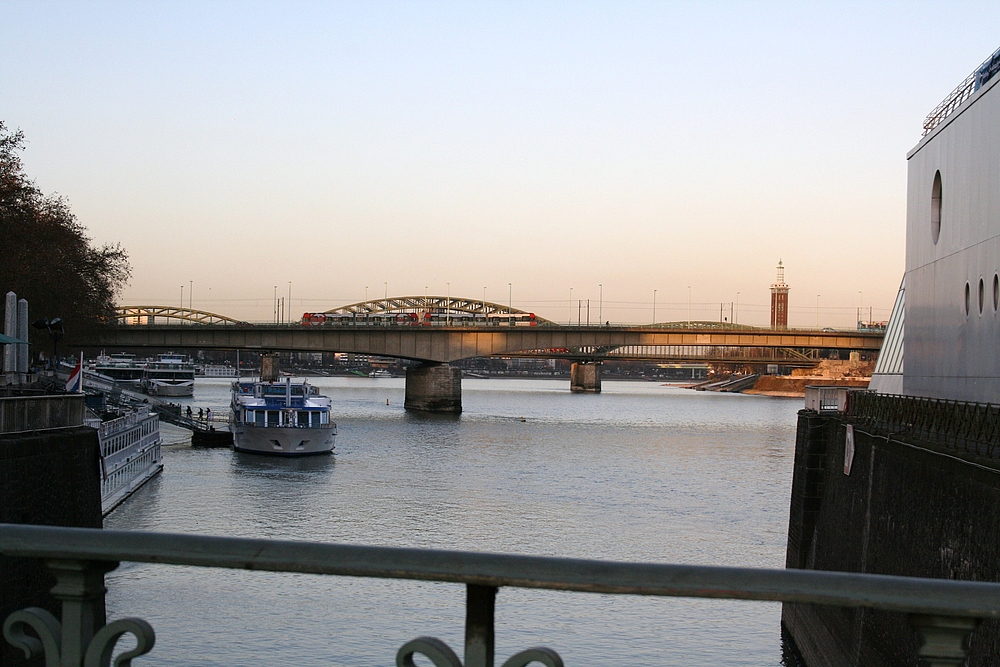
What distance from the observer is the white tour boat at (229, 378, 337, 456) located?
5919 cm

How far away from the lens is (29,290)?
48.3 meters

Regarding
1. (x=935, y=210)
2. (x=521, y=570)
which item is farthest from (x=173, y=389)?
(x=521, y=570)

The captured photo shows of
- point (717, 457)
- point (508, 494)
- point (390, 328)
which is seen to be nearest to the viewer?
point (508, 494)

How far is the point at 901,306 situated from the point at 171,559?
35.2 meters

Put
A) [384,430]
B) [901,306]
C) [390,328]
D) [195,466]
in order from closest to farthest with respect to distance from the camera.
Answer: [901,306], [195,466], [384,430], [390,328]

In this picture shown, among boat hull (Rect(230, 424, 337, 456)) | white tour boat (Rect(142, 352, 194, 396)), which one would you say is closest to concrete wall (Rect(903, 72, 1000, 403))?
boat hull (Rect(230, 424, 337, 456))

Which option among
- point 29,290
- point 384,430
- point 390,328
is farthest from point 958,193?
point 390,328

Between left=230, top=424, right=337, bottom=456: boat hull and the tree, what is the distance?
11.0 m

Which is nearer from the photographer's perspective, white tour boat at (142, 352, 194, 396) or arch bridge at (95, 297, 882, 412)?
arch bridge at (95, 297, 882, 412)

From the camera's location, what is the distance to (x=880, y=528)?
18641 mm

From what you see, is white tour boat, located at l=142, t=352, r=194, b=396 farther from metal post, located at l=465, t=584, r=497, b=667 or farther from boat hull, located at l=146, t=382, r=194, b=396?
metal post, located at l=465, t=584, r=497, b=667

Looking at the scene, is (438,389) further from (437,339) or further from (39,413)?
(39,413)

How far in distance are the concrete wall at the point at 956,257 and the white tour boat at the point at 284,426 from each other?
36217 millimetres

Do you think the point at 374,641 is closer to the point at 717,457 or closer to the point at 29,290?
the point at 29,290
